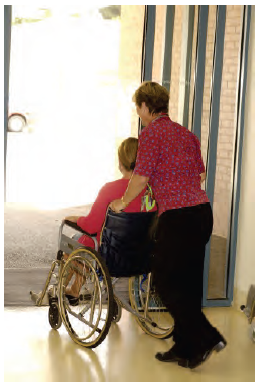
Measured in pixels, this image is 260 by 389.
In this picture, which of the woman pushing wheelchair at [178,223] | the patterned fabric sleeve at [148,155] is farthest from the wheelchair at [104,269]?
the patterned fabric sleeve at [148,155]

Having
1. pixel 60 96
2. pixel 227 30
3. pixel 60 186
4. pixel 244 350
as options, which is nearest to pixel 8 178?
pixel 60 186

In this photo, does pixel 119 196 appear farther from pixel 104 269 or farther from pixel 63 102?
pixel 63 102

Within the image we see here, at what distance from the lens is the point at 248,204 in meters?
4.53

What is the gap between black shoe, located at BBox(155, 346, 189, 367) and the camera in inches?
130

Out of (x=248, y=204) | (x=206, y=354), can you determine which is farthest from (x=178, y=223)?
(x=248, y=204)

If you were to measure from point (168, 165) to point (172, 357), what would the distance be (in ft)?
3.15

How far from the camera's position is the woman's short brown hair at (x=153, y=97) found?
3312mm

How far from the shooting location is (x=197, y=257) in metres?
3.26

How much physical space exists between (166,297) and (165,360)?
13.9 inches

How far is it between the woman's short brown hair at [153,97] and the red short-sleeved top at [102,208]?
1.56 ft

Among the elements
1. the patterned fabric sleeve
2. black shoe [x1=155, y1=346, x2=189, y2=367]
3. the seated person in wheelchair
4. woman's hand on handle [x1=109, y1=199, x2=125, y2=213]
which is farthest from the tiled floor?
the patterned fabric sleeve

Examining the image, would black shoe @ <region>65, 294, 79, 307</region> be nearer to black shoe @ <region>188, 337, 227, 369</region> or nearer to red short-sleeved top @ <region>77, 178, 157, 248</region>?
red short-sleeved top @ <region>77, 178, 157, 248</region>

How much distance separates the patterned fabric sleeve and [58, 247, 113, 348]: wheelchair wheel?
0.51 metres
